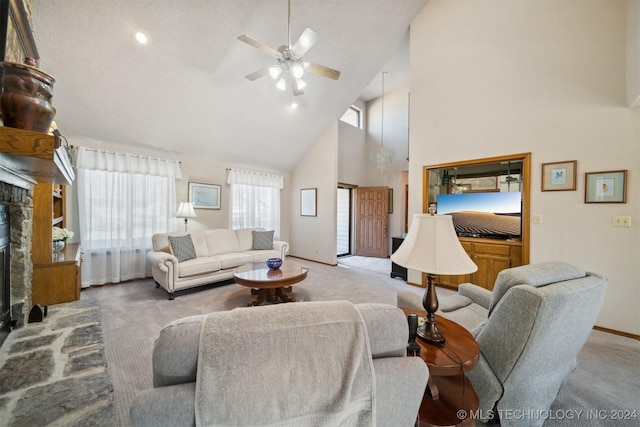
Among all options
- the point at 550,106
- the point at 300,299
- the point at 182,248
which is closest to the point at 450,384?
the point at 300,299

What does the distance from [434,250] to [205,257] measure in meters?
3.63

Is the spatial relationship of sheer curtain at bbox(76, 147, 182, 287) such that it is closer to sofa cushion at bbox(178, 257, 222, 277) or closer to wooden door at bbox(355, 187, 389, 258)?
sofa cushion at bbox(178, 257, 222, 277)

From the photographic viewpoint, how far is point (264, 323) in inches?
28.5

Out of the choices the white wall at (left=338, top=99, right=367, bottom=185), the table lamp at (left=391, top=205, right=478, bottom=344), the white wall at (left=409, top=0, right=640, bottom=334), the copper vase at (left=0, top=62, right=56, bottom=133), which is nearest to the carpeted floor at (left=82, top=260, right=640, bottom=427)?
the white wall at (left=409, top=0, right=640, bottom=334)

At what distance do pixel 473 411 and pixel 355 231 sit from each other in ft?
18.6

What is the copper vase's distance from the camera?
1.12 metres

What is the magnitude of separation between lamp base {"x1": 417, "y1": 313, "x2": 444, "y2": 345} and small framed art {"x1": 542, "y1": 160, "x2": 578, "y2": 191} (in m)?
2.69

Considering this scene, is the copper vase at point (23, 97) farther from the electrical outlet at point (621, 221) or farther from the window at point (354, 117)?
the window at point (354, 117)

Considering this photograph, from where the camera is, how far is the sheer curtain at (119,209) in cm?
349

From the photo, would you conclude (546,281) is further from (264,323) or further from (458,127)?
(458,127)

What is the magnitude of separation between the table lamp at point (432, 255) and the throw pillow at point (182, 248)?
3.30m

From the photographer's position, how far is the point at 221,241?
4293mm

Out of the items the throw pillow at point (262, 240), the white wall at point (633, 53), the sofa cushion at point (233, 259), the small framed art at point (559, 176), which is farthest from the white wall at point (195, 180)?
the white wall at point (633, 53)

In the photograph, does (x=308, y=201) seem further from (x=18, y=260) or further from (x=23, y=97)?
(x=23, y=97)
